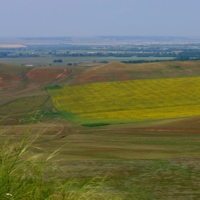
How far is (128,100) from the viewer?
64.3m

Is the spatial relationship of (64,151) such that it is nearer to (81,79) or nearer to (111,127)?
(111,127)

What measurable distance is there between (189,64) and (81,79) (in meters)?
32.1

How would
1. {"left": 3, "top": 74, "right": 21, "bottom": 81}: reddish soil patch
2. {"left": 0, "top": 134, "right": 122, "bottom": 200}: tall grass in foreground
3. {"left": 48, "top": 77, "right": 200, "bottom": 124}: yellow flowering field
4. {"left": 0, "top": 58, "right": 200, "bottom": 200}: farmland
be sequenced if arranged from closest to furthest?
{"left": 0, "top": 134, "right": 122, "bottom": 200}: tall grass in foreground → {"left": 0, "top": 58, "right": 200, "bottom": 200}: farmland → {"left": 48, "top": 77, "right": 200, "bottom": 124}: yellow flowering field → {"left": 3, "top": 74, "right": 21, "bottom": 81}: reddish soil patch

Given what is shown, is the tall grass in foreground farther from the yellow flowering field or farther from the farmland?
the yellow flowering field

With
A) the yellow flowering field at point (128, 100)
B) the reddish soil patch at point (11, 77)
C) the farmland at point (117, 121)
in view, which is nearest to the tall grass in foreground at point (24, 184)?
Result: the farmland at point (117, 121)

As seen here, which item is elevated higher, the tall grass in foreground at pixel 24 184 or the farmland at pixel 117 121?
the tall grass in foreground at pixel 24 184

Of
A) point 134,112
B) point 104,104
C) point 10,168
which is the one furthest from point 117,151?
point 104,104

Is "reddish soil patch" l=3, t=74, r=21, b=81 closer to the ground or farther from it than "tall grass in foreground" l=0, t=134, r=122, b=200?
closer to the ground

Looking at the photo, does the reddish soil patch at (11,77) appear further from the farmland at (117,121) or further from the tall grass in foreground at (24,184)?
the tall grass in foreground at (24,184)

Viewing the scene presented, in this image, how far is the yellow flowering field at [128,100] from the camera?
50.1 metres

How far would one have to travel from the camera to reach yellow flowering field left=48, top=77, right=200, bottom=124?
5009cm

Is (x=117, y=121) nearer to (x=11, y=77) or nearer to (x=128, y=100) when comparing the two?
(x=128, y=100)

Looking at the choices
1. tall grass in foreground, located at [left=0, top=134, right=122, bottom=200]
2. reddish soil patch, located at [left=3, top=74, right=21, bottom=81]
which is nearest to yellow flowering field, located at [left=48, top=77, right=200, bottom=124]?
reddish soil patch, located at [left=3, top=74, right=21, bottom=81]

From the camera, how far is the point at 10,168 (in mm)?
8750
